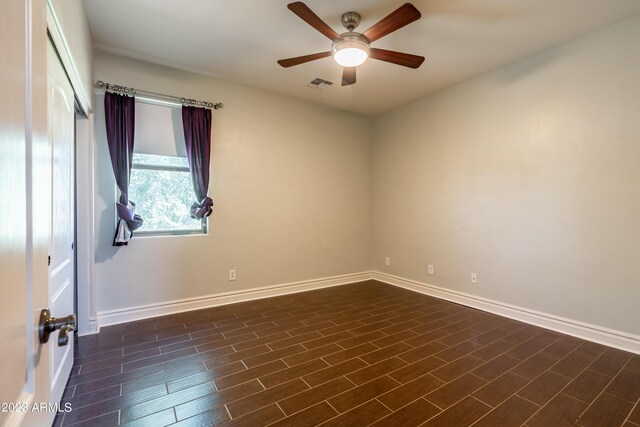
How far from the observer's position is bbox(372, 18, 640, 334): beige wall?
2572mm

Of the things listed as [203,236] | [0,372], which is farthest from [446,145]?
[0,372]

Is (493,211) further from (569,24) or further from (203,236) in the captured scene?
(203,236)

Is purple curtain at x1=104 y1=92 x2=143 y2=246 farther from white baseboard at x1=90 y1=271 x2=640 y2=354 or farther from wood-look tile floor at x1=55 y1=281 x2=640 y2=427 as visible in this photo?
wood-look tile floor at x1=55 y1=281 x2=640 y2=427

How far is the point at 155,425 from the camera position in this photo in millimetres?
1648

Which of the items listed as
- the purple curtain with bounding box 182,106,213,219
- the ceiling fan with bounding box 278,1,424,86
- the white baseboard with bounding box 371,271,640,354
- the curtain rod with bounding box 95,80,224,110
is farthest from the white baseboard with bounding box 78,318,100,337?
the white baseboard with bounding box 371,271,640,354

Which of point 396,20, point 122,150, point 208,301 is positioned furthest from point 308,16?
point 208,301

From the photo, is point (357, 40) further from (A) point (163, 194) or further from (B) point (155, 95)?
(A) point (163, 194)

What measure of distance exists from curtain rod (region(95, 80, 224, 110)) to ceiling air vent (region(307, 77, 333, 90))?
114 centimetres

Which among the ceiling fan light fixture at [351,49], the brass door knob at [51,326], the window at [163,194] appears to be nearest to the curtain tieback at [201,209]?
the window at [163,194]

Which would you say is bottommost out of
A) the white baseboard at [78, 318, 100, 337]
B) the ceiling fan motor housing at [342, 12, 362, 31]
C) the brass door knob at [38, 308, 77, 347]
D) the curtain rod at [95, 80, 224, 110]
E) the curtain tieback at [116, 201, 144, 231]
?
the white baseboard at [78, 318, 100, 337]

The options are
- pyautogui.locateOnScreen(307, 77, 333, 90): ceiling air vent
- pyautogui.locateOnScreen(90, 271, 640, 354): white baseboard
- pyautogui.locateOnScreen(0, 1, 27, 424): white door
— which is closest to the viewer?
pyautogui.locateOnScreen(0, 1, 27, 424): white door

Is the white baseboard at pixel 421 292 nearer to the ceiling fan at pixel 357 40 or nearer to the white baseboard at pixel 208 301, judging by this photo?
the white baseboard at pixel 208 301

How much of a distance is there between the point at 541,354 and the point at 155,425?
2825mm

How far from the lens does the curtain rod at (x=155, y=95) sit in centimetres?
299
